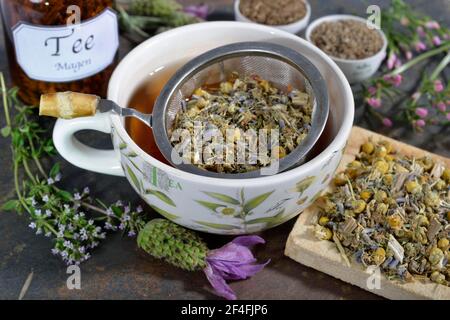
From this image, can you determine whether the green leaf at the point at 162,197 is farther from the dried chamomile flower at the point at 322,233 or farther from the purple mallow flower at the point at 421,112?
the purple mallow flower at the point at 421,112

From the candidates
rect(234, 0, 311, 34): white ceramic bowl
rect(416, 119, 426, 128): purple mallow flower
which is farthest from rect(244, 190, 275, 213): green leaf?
rect(234, 0, 311, 34): white ceramic bowl

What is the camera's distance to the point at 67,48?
1.26m

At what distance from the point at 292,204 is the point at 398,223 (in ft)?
0.58

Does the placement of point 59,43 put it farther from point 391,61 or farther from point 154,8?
point 391,61

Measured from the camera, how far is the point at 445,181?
1.18m

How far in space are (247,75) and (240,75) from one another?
13mm

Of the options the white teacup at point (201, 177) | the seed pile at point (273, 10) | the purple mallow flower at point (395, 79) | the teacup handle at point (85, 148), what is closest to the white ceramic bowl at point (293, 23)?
the seed pile at point (273, 10)

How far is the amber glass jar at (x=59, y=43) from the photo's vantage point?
4.03ft

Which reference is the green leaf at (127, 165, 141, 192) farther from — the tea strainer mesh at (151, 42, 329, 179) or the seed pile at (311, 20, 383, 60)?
the seed pile at (311, 20, 383, 60)

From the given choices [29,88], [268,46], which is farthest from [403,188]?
[29,88]

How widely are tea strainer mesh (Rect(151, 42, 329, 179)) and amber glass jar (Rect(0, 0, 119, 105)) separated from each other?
22 cm

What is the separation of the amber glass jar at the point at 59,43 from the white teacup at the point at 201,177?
15 centimetres

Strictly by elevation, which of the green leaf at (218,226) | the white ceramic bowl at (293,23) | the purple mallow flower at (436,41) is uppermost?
the white ceramic bowl at (293,23)

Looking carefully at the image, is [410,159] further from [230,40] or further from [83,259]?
[83,259]
